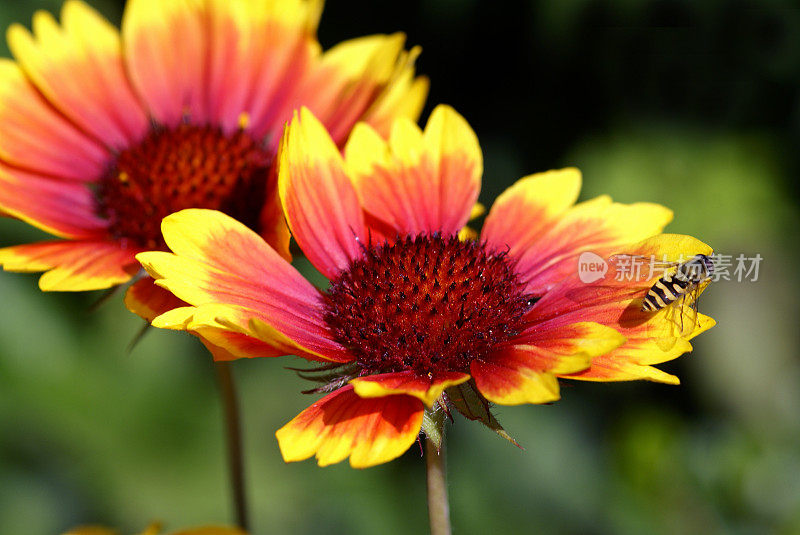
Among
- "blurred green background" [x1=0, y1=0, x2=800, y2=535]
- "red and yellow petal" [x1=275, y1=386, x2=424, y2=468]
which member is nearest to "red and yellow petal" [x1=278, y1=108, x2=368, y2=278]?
"red and yellow petal" [x1=275, y1=386, x2=424, y2=468]

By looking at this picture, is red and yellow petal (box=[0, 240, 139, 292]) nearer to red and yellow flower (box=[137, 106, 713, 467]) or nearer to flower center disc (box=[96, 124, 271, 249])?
flower center disc (box=[96, 124, 271, 249])

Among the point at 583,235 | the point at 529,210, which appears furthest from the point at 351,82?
the point at 583,235

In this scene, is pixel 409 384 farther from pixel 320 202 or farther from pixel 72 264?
pixel 72 264

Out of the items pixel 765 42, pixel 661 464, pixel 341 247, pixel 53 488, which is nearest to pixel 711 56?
pixel 765 42

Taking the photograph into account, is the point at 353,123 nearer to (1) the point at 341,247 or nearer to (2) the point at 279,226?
(1) the point at 341,247

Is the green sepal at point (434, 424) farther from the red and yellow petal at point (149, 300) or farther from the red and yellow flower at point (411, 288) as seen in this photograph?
the red and yellow petal at point (149, 300)

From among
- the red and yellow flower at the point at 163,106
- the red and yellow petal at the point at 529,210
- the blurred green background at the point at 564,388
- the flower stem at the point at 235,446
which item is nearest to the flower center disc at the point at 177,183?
the red and yellow flower at the point at 163,106

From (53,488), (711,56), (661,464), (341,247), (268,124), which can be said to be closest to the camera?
(341,247)
